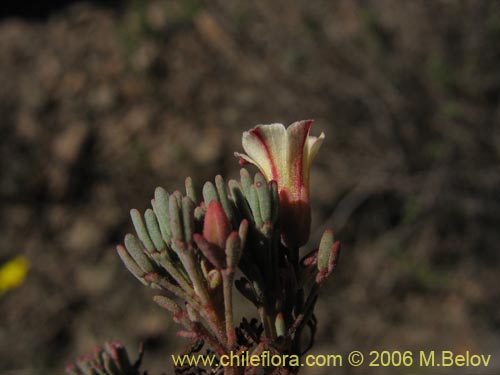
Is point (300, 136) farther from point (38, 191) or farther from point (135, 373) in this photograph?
point (38, 191)

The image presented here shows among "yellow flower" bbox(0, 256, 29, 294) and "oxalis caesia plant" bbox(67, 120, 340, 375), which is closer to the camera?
"oxalis caesia plant" bbox(67, 120, 340, 375)

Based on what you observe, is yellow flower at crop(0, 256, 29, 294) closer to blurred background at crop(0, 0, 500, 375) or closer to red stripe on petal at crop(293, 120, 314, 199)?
blurred background at crop(0, 0, 500, 375)

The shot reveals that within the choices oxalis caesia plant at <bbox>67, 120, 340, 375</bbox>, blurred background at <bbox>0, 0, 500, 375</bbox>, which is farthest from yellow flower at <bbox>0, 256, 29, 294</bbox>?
oxalis caesia plant at <bbox>67, 120, 340, 375</bbox>

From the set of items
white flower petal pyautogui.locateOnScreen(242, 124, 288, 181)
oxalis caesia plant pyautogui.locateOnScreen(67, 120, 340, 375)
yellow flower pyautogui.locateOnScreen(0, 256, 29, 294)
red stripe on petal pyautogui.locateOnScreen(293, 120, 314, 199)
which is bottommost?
yellow flower pyautogui.locateOnScreen(0, 256, 29, 294)

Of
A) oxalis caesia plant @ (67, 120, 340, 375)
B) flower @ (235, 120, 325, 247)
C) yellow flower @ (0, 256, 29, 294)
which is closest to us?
oxalis caesia plant @ (67, 120, 340, 375)

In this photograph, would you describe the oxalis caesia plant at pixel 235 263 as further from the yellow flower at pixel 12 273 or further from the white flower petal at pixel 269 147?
the yellow flower at pixel 12 273

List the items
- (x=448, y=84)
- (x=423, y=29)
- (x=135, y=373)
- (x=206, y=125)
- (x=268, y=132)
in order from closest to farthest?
(x=268, y=132)
(x=135, y=373)
(x=448, y=84)
(x=423, y=29)
(x=206, y=125)

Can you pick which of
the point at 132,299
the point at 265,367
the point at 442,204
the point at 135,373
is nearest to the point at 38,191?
the point at 132,299
